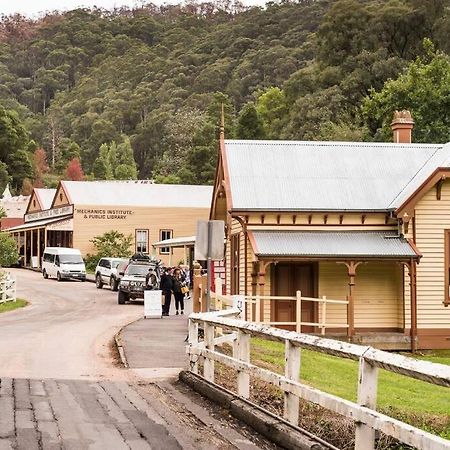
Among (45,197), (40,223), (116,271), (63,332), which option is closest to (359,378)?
(63,332)

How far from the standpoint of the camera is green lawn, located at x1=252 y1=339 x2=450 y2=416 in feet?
47.9

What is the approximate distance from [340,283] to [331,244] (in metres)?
1.58

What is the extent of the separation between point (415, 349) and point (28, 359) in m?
12.9

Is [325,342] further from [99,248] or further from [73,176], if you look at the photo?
[73,176]

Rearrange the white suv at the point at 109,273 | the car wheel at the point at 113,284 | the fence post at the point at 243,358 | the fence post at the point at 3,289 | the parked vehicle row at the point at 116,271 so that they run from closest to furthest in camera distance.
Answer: the fence post at the point at 243,358 < the parked vehicle row at the point at 116,271 < the fence post at the point at 3,289 < the car wheel at the point at 113,284 < the white suv at the point at 109,273

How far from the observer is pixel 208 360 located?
1334cm

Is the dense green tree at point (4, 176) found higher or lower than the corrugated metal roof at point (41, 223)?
higher

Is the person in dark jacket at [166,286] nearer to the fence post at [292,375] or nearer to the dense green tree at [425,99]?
the fence post at [292,375]

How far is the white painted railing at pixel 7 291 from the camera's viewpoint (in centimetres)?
3916

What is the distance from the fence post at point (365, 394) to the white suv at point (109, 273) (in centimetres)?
3915

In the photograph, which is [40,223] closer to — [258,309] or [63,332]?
[63,332]

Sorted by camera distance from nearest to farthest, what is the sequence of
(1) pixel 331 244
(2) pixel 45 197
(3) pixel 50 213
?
1. (1) pixel 331 244
2. (3) pixel 50 213
3. (2) pixel 45 197


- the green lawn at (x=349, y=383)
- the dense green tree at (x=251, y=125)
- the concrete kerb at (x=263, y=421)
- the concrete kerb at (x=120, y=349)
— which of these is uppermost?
the dense green tree at (x=251, y=125)

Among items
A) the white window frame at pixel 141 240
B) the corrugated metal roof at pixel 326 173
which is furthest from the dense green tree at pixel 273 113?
the corrugated metal roof at pixel 326 173
